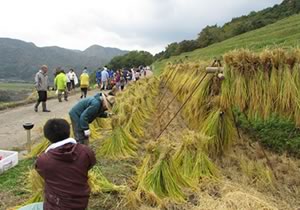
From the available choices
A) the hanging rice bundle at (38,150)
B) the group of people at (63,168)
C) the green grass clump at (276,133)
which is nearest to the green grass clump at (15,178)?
the hanging rice bundle at (38,150)

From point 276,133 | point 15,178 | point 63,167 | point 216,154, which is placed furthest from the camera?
point 276,133

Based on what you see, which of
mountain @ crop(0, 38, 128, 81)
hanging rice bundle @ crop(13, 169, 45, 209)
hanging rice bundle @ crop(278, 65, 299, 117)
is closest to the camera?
hanging rice bundle @ crop(13, 169, 45, 209)

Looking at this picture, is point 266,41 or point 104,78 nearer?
point 266,41

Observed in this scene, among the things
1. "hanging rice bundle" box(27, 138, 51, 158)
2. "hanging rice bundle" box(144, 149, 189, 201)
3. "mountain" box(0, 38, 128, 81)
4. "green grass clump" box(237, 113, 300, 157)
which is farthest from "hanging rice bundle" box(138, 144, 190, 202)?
"mountain" box(0, 38, 128, 81)

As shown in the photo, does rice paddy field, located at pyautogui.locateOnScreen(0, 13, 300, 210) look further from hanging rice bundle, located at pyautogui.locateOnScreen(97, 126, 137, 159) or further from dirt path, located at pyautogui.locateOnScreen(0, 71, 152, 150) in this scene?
dirt path, located at pyautogui.locateOnScreen(0, 71, 152, 150)

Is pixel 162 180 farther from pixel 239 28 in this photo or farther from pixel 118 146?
pixel 239 28

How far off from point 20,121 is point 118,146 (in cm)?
568

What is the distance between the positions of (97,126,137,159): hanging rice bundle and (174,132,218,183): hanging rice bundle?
1.29 meters

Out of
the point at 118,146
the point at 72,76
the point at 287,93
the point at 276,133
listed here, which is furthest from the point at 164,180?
the point at 72,76

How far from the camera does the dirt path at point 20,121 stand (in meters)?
8.90

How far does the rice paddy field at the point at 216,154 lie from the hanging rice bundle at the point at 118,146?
0.02 metres

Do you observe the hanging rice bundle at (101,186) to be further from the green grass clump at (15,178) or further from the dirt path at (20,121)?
the dirt path at (20,121)

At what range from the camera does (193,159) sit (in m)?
5.77

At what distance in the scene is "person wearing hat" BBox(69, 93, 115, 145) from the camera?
20.3 feet
